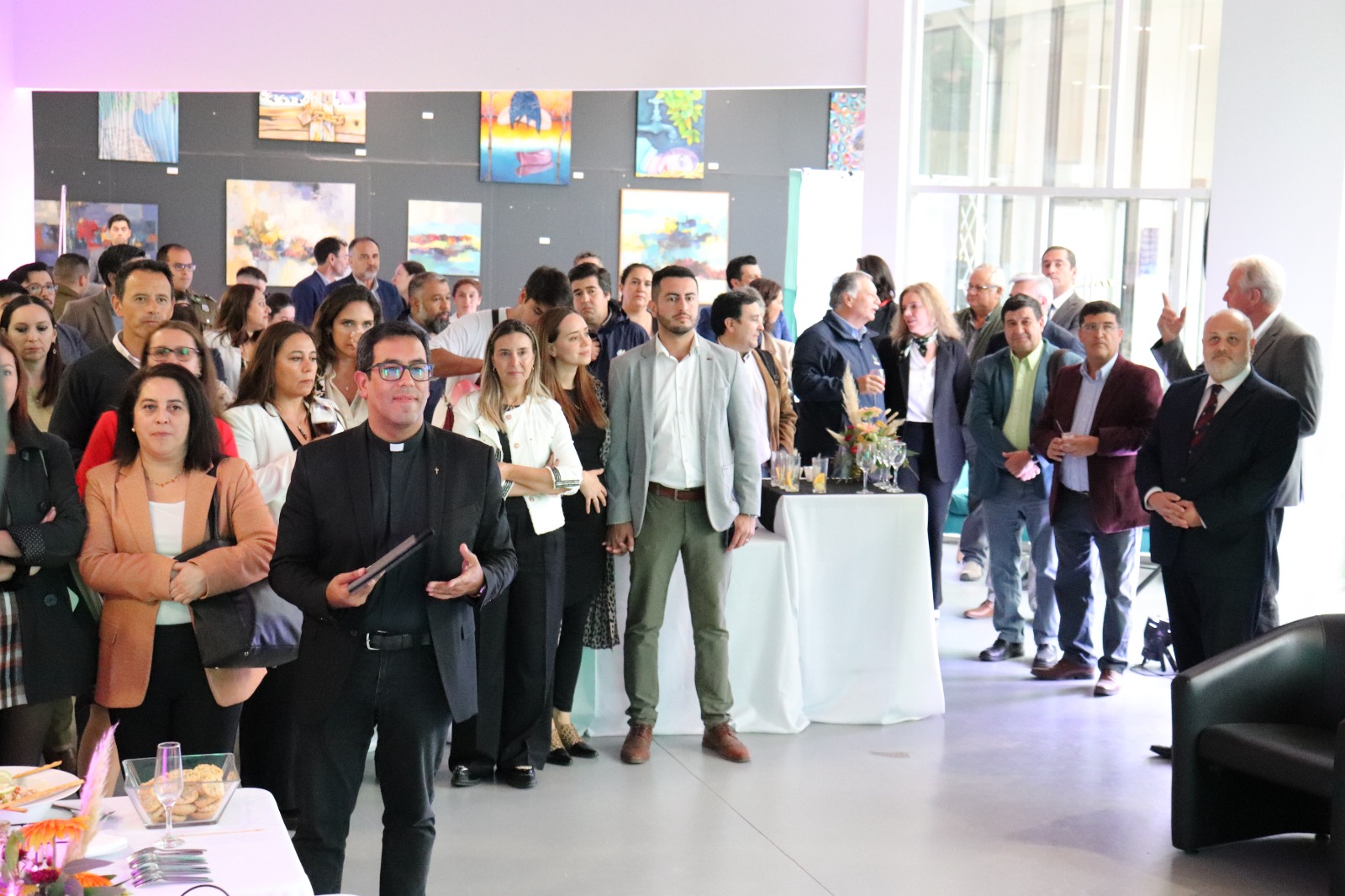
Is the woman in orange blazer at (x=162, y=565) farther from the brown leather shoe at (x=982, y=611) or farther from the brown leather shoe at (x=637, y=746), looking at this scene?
the brown leather shoe at (x=982, y=611)

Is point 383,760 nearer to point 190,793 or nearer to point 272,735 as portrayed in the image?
point 190,793

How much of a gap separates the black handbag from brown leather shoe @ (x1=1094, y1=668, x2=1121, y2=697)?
3827 mm

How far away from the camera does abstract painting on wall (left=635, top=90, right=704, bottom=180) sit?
1340 cm

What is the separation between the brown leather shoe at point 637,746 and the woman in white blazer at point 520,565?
335 mm

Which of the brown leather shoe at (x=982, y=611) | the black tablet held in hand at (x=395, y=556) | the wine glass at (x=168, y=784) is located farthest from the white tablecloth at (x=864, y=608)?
the wine glass at (x=168, y=784)

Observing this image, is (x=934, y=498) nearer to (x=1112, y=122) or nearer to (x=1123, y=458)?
(x=1123, y=458)

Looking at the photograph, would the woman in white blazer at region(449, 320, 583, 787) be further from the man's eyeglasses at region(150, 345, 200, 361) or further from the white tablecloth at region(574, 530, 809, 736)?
the man's eyeglasses at region(150, 345, 200, 361)

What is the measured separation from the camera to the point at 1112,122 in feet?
29.3

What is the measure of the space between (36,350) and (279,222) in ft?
26.2

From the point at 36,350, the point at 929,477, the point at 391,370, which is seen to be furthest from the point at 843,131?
the point at 391,370

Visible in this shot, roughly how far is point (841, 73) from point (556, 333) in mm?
5075

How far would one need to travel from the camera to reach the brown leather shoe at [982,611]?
769 centimetres

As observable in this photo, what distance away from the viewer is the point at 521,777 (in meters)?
4.86

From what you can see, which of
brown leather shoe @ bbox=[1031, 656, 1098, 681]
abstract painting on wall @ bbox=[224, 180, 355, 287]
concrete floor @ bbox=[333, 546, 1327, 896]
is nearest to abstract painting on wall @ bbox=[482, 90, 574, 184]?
abstract painting on wall @ bbox=[224, 180, 355, 287]
